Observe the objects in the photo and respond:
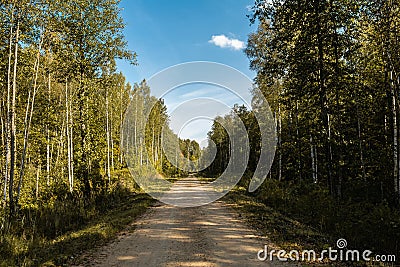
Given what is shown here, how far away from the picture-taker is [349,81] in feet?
36.2

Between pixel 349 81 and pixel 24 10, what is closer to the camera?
pixel 24 10

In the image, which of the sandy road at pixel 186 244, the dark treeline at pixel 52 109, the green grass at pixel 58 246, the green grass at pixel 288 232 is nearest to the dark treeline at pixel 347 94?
the green grass at pixel 288 232

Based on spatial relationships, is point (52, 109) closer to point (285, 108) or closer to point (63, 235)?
point (63, 235)

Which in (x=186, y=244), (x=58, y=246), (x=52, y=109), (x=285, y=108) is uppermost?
(x=52, y=109)

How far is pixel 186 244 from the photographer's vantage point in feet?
24.5

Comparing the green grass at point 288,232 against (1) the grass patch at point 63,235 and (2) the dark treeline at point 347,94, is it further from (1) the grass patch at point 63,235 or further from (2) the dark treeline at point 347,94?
(1) the grass patch at point 63,235

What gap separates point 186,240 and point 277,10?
896 cm

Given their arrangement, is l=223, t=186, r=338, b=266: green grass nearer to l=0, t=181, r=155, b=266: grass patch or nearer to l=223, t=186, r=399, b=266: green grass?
l=223, t=186, r=399, b=266: green grass

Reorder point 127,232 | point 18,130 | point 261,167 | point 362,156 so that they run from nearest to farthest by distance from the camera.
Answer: point 127,232 → point 362,156 → point 18,130 → point 261,167

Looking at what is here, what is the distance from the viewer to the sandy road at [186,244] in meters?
6.12

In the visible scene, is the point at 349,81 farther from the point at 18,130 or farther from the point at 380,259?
the point at 18,130

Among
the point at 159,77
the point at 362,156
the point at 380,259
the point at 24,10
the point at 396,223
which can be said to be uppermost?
the point at 24,10

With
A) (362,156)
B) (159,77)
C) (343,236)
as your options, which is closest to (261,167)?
(362,156)

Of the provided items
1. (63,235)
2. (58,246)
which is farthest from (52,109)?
(58,246)
